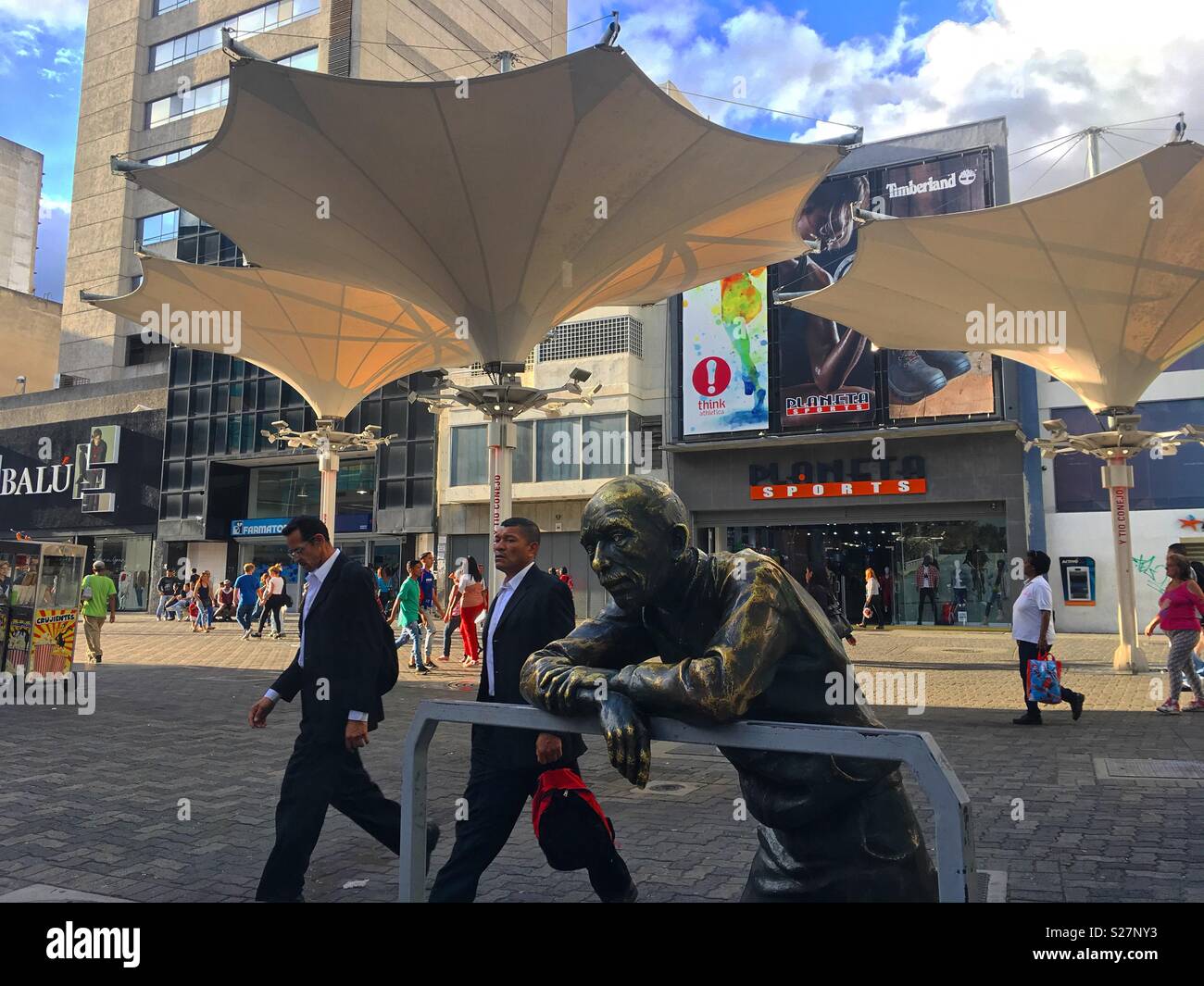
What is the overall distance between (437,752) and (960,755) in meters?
4.55

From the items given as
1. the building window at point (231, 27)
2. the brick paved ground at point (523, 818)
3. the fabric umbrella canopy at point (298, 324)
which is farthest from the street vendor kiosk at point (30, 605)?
the building window at point (231, 27)

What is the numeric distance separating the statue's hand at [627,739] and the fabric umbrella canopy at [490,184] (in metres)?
9.16

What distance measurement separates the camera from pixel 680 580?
2.11 metres

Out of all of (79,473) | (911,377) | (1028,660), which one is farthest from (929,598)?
(79,473)

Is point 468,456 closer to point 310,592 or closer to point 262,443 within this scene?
point 262,443

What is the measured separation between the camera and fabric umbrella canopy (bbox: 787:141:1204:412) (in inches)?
464

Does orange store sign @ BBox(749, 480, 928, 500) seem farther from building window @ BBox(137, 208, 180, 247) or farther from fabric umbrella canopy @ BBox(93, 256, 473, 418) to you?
building window @ BBox(137, 208, 180, 247)

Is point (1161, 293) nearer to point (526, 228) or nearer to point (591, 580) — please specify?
point (526, 228)

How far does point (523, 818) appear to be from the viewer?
235 inches

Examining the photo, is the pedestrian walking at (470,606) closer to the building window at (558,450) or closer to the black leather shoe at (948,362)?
the building window at (558,450)

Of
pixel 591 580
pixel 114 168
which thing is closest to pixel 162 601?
pixel 591 580

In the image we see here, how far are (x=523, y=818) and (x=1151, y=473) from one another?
77.2 feet
